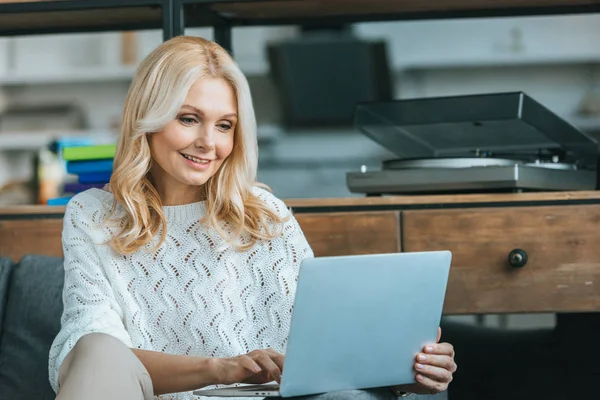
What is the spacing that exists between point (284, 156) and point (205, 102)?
325cm

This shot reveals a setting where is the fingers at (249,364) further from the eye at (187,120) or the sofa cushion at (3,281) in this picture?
the sofa cushion at (3,281)

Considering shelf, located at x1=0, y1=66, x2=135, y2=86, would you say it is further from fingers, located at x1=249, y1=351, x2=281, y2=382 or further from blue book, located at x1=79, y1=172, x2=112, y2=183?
fingers, located at x1=249, y1=351, x2=281, y2=382

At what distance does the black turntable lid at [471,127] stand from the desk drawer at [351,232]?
285mm

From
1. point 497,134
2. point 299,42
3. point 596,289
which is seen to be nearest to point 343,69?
point 299,42

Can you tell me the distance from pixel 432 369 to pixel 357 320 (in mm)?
165

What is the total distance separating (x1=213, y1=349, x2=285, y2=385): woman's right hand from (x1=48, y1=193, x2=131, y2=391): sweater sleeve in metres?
0.21

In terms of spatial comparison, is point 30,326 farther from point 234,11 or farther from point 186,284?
point 234,11

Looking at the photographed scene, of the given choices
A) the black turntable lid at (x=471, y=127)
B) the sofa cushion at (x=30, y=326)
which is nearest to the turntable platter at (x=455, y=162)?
the black turntable lid at (x=471, y=127)

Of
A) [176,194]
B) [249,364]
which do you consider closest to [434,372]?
[249,364]

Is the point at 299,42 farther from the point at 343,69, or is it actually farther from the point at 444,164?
the point at 444,164

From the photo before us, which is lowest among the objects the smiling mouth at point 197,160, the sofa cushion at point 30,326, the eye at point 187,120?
the sofa cushion at point 30,326

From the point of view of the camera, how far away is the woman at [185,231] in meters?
1.59

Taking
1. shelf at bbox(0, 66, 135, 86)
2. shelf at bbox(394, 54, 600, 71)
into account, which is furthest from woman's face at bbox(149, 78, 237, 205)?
shelf at bbox(0, 66, 135, 86)

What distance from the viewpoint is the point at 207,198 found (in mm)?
1688
